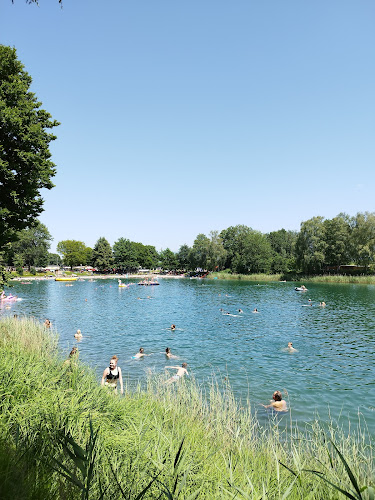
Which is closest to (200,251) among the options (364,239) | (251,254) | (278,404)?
(251,254)

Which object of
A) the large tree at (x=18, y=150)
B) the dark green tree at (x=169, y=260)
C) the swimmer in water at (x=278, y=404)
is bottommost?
the swimmer in water at (x=278, y=404)

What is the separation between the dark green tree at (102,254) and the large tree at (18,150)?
390ft

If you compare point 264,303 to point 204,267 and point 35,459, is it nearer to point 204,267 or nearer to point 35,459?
point 35,459

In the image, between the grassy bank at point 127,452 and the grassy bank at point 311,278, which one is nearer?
the grassy bank at point 127,452

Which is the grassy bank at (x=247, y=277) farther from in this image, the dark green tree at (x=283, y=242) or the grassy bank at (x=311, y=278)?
the dark green tree at (x=283, y=242)

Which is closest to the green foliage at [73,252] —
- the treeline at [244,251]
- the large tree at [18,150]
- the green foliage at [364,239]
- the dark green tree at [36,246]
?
the treeline at [244,251]

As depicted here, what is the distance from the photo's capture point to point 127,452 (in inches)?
219

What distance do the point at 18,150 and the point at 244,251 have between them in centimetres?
10283

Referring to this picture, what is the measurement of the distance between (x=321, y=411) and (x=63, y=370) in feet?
32.2

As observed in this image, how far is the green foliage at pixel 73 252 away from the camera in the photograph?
161375mm

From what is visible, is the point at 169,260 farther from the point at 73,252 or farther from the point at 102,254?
the point at 73,252

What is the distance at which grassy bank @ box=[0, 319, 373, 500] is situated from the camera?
3.96 metres

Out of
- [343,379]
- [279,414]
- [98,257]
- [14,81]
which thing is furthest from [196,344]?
[98,257]

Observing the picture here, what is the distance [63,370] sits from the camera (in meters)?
9.10
